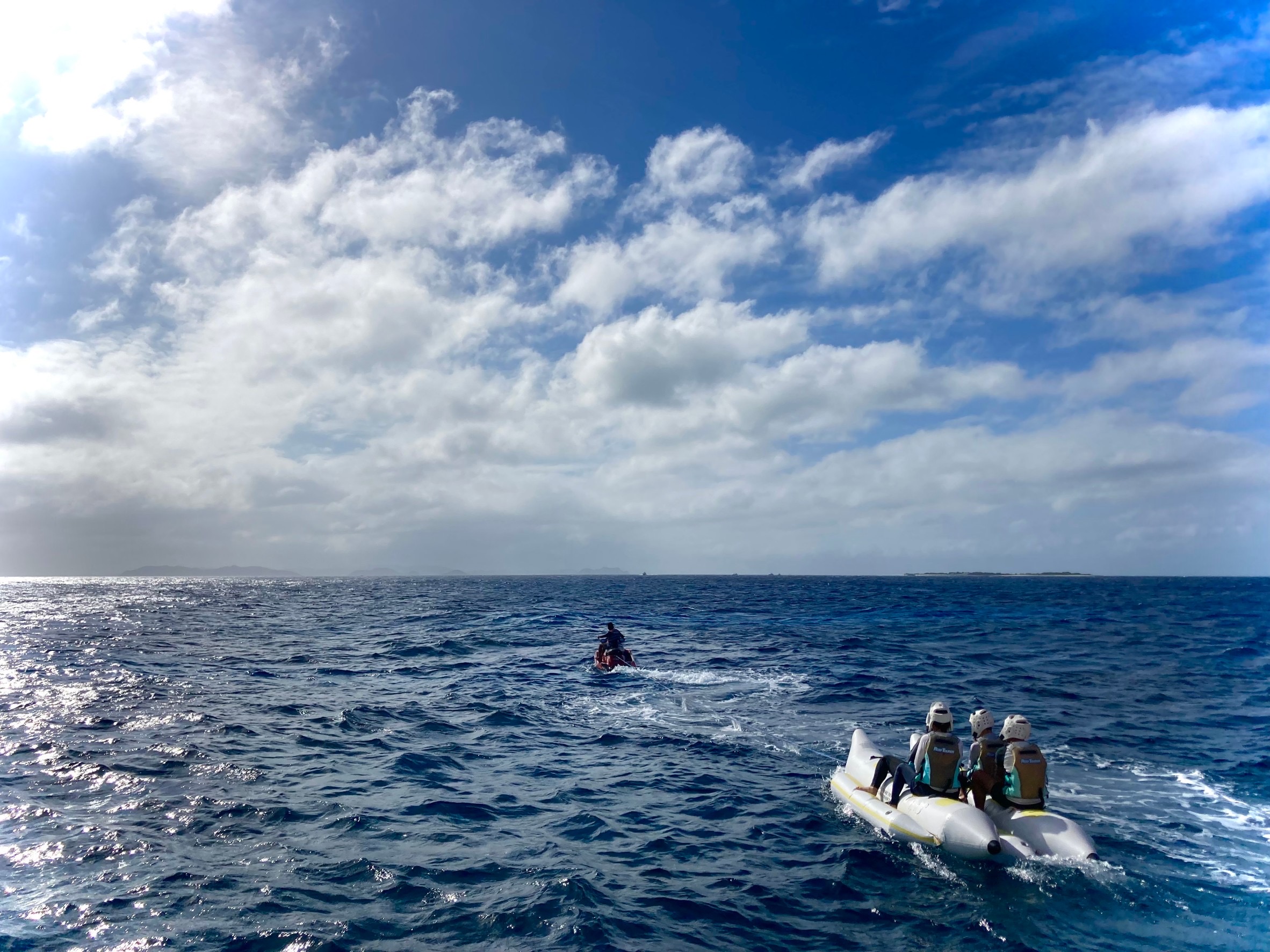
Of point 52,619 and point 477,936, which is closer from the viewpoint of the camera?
point 477,936

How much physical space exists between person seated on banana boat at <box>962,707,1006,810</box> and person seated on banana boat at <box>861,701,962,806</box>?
30 centimetres

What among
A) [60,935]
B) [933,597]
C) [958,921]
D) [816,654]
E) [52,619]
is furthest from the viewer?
[933,597]

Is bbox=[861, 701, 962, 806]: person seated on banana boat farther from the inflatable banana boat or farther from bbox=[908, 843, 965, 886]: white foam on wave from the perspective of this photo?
bbox=[908, 843, 965, 886]: white foam on wave

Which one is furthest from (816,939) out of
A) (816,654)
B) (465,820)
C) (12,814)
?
(816,654)

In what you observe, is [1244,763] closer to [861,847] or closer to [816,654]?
[861,847]

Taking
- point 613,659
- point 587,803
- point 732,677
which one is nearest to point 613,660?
point 613,659

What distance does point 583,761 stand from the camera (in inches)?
760

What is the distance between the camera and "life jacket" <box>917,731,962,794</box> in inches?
569

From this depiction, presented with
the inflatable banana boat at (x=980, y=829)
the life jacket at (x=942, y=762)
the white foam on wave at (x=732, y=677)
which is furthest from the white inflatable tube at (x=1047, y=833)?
the white foam on wave at (x=732, y=677)

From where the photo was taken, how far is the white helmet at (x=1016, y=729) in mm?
14016

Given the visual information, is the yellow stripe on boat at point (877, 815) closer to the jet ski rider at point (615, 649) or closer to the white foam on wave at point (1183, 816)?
the white foam on wave at point (1183, 816)

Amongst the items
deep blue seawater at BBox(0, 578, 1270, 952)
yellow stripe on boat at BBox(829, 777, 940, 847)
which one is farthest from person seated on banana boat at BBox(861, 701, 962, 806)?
deep blue seawater at BBox(0, 578, 1270, 952)

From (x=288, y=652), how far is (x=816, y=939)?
36874mm

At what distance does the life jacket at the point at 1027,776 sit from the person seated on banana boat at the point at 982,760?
35 centimetres
